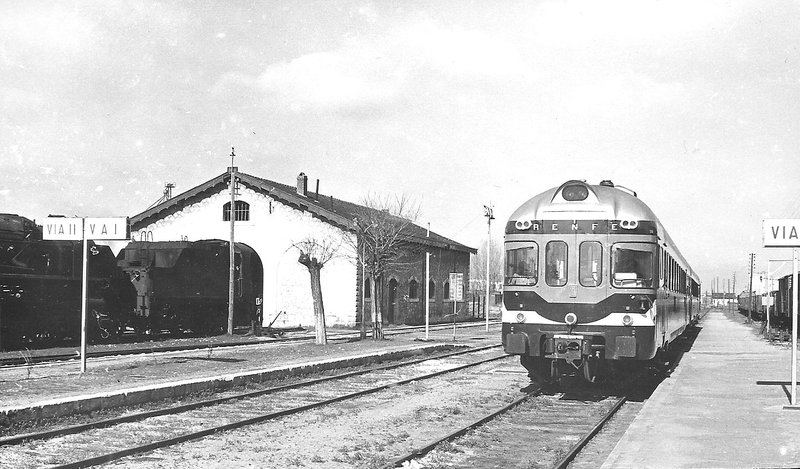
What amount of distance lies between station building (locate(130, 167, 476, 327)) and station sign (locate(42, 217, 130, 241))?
22912 millimetres

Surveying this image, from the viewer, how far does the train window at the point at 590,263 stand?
12.7m

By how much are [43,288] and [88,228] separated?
903 cm

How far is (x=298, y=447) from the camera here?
356 inches

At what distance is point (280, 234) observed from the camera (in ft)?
127

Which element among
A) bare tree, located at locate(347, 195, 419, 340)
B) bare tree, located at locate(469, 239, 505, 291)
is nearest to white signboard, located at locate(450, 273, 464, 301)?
bare tree, located at locate(347, 195, 419, 340)

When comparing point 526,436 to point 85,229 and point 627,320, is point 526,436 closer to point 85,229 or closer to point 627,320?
point 627,320

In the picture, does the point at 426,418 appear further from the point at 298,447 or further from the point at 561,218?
the point at 561,218

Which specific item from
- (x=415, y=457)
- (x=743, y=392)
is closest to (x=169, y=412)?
(x=415, y=457)

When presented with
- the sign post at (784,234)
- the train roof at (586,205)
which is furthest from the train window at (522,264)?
the sign post at (784,234)

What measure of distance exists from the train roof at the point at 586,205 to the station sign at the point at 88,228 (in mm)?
6747

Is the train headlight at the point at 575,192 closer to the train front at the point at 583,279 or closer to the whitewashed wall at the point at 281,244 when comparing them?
the train front at the point at 583,279

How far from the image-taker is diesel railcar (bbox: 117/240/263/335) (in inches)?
1061

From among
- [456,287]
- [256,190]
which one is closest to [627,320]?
[456,287]

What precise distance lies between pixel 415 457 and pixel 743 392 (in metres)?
7.67
